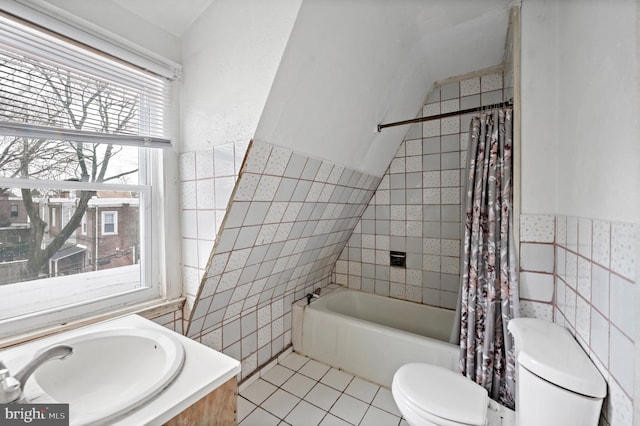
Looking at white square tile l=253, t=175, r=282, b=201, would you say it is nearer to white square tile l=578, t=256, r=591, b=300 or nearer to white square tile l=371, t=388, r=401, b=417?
white square tile l=578, t=256, r=591, b=300

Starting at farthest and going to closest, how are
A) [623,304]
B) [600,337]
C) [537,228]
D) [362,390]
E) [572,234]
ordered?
1. [362,390]
2. [537,228]
3. [572,234]
4. [600,337]
5. [623,304]

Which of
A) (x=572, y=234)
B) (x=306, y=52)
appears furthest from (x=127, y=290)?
(x=572, y=234)

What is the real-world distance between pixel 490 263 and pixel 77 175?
2027 mm

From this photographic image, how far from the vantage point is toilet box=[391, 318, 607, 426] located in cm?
81

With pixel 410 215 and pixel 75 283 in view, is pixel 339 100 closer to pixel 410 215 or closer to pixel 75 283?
pixel 410 215

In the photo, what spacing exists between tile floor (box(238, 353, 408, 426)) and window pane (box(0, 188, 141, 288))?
1.06 metres

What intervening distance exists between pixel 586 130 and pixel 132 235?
79.2 inches

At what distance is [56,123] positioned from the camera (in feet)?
3.54

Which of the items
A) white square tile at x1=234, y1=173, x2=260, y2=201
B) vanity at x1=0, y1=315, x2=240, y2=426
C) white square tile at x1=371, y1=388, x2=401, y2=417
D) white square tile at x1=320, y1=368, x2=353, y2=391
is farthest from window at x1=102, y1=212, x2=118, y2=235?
white square tile at x1=371, y1=388, x2=401, y2=417

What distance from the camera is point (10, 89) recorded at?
3.18 feet

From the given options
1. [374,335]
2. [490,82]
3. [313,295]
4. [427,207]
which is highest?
[490,82]

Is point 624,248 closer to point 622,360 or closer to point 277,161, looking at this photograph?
point 622,360

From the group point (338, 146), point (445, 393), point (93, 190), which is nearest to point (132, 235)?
point (93, 190)

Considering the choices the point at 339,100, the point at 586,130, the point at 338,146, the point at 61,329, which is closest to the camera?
the point at 586,130
